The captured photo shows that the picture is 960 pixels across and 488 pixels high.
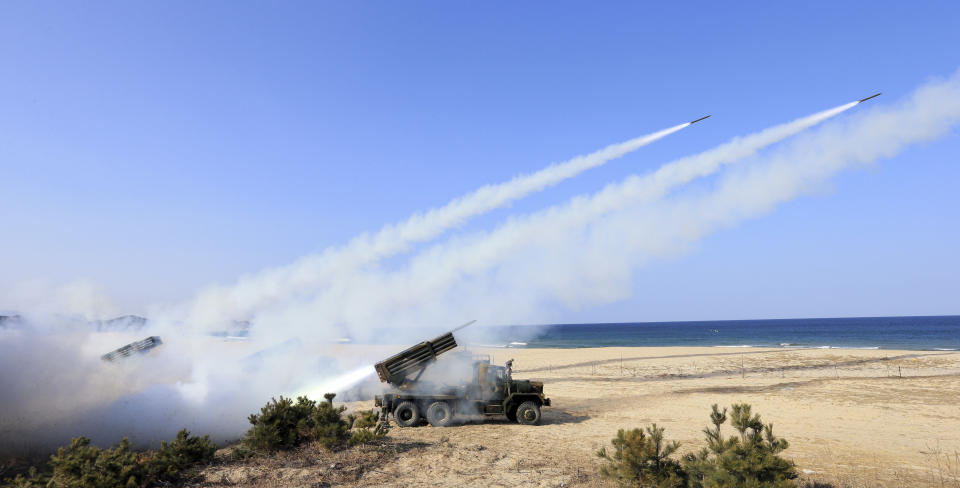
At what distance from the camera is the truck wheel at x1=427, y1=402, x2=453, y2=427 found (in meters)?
14.8

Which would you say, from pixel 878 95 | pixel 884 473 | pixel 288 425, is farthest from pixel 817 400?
pixel 288 425

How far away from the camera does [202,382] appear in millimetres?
17172

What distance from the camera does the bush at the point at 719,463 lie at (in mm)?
7008

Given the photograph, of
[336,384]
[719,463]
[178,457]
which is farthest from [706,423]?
[336,384]

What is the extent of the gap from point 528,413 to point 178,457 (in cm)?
929

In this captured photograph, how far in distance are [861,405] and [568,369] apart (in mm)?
16822

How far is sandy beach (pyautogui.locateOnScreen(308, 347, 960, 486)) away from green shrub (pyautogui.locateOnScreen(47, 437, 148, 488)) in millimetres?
3856

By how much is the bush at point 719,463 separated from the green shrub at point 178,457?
311 inches

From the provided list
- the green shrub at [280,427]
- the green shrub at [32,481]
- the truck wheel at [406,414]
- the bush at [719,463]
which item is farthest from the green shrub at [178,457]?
the bush at [719,463]

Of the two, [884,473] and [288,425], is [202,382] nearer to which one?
[288,425]

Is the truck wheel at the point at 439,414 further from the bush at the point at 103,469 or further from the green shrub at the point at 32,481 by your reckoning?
the green shrub at the point at 32,481

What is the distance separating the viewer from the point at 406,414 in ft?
49.2

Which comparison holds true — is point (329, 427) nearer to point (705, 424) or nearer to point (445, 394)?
point (445, 394)

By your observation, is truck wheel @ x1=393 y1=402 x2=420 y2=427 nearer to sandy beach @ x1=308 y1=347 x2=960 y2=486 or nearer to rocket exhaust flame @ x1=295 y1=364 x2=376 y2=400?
sandy beach @ x1=308 y1=347 x2=960 y2=486
